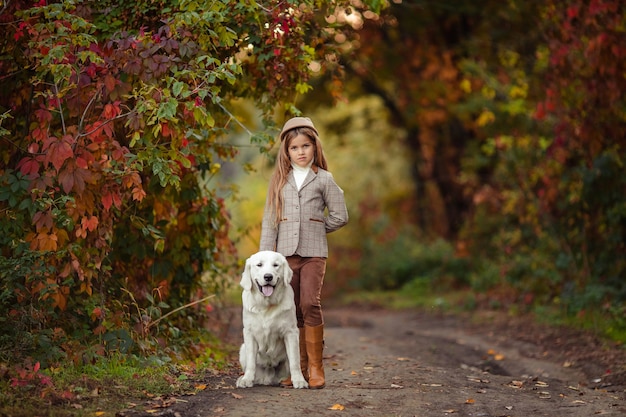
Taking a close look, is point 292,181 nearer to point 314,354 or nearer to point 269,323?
point 269,323

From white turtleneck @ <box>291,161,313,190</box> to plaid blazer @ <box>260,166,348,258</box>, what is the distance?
0.03 m

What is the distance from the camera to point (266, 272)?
251 inches

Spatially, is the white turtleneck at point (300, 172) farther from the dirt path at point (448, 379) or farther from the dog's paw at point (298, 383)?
the dirt path at point (448, 379)

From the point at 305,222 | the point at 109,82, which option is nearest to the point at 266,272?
the point at 305,222

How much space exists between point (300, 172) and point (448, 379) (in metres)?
2.41

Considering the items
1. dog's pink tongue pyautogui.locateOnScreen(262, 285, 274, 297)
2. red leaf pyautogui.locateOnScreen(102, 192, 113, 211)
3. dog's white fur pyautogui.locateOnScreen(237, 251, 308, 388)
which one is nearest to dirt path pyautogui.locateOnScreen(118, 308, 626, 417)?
dog's white fur pyautogui.locateOnScreen(237, 251, 308, 388)

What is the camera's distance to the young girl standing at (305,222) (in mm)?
6836

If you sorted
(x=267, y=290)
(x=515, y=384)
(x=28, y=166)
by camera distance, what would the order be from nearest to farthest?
1. (x=267, y=290)
2. (x=28, y=166)
3. (x=515, y=384)

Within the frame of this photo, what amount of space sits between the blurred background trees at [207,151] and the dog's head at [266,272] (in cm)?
100

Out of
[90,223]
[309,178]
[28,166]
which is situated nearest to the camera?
[28,166]

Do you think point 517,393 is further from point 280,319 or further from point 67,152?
point 67,152

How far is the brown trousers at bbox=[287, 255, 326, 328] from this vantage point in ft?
22.3

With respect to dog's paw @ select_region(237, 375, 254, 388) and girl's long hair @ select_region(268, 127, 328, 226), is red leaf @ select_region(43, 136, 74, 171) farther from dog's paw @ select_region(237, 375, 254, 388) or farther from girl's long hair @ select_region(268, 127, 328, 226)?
dog's paw @ select_region(237, 375, 254, 388)

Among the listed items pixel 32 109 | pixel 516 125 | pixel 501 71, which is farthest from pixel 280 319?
pixel 501 71
